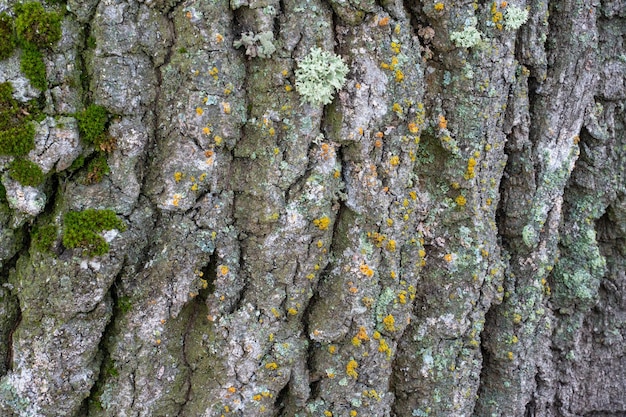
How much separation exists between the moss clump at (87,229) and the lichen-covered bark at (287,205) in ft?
0.14

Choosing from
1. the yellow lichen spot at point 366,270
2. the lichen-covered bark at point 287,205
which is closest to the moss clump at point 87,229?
the lichen-covered bark at point 287,205

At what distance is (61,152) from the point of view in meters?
2.50

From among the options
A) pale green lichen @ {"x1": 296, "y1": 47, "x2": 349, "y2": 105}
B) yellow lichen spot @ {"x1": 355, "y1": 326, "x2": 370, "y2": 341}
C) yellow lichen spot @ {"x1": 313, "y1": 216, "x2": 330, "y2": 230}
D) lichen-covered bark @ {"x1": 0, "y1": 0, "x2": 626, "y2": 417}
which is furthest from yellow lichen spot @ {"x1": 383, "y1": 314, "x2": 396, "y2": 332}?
pale green lichen @ {"x1": 296, "y1": 47, "x2": 349, "y2": 105}

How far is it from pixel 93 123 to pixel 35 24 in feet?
1.62

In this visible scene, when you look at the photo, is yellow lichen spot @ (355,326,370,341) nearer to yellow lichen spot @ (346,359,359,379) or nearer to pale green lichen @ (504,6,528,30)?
yellow lichen spot @ (346,359,359,379)

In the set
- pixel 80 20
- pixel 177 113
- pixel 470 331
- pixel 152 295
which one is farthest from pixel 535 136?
pixel 80 20

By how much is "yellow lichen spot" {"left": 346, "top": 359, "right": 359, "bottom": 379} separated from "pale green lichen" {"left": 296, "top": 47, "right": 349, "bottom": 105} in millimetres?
1384

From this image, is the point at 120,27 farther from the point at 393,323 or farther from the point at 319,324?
the point at 393,323

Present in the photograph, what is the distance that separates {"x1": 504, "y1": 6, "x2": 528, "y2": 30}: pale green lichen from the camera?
2.96 metres

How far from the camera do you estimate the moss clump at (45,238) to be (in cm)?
253

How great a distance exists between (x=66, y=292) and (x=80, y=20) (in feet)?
4.14

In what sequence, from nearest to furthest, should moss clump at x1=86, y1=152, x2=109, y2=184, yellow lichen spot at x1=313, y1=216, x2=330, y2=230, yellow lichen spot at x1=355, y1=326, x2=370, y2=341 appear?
moss clump at x1=86, y1=152, x2=109, y2=184
yellow lichen spot at x1=313, y1=216, x2=330, y2=230
yellow lichen spot at x1=355, y1=326, x2=370, y2=341

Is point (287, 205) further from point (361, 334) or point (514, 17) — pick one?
point (514, 17)

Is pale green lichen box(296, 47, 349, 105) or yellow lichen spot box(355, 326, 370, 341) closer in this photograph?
pale green lichen box(296, 47, 349, 105)
